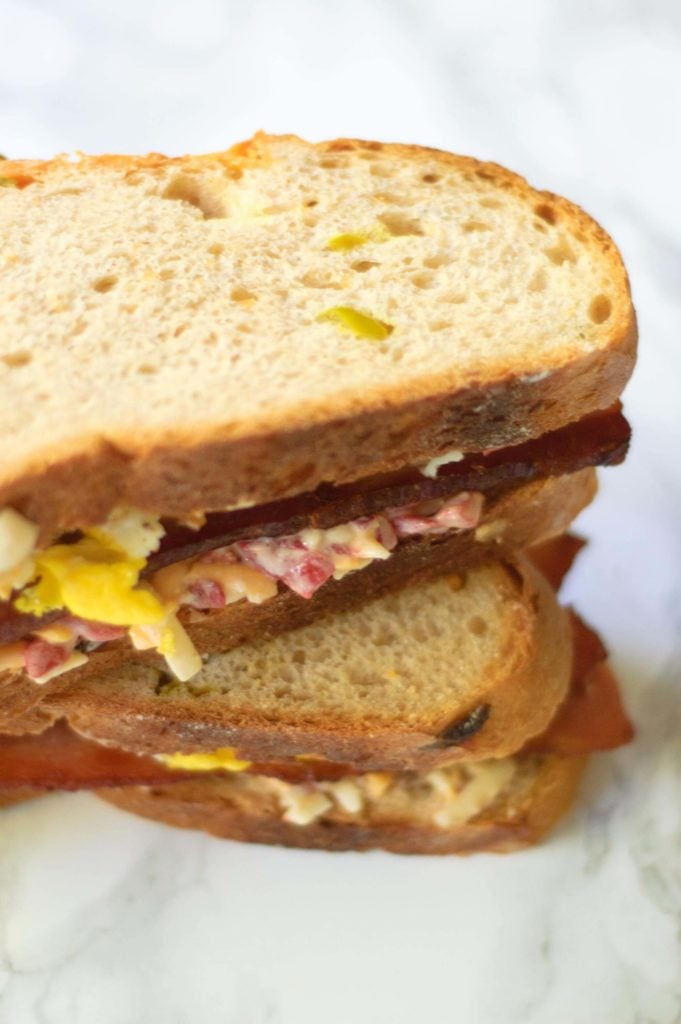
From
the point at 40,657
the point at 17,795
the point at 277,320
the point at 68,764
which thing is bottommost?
the point at 17,795

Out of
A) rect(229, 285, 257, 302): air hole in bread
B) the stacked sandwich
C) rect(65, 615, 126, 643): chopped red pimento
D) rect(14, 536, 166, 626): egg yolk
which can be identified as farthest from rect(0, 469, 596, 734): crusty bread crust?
rect(229, 285, 257, 302): air hole in bread

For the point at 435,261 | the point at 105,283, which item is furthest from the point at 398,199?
the point at 105,283

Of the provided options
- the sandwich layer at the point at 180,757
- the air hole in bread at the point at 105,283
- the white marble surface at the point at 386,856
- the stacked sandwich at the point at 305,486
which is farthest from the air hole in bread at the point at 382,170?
the sandwich layer at the point at 180,757

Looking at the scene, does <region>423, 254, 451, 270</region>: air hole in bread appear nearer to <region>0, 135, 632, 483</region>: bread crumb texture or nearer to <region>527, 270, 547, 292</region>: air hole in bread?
<region>0, 135, 632, 483</region>: bread crumb texture

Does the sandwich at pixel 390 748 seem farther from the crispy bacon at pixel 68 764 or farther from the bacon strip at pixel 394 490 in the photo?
the bacon strip at pixel 394 490

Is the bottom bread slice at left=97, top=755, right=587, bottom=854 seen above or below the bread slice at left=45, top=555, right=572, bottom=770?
below

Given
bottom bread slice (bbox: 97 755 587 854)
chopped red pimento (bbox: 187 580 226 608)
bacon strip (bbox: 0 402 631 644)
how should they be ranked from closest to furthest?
bacon strip (bbox: 0 402 631 644) < chopped red pimento (bbox: 187 580 226 608) < bottom bread slice (bbox: 97 755 587 854)

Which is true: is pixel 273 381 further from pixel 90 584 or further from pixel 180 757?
pixel 180 757
